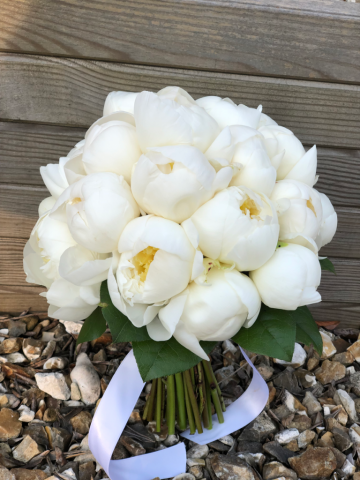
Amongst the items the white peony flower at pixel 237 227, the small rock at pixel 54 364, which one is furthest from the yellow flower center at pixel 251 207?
the small rock at pixel 54 364

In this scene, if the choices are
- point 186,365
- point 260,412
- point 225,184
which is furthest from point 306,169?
point 260,412

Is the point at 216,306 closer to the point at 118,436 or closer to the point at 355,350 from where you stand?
the point at 118,436

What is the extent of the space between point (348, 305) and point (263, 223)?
806 millimetres

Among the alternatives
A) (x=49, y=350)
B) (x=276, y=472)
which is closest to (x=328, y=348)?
(x=276, y=472)

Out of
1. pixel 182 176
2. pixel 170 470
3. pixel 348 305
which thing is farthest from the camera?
pixel 348 305

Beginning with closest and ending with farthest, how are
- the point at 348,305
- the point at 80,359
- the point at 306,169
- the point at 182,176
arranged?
the point at 182,176 < the point at 306,169 < the point at 80,359 < the point at 348,305

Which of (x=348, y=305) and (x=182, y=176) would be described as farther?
(x=348, y=305)

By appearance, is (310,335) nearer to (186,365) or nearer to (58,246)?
(186,365)

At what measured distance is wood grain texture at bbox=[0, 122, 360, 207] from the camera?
34.2 inches

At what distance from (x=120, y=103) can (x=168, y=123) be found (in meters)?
0.13

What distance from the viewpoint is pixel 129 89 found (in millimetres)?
825

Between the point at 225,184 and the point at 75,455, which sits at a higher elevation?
the point at 225,184

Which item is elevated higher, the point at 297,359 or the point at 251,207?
the point at 251,207

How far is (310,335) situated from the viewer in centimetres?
58
